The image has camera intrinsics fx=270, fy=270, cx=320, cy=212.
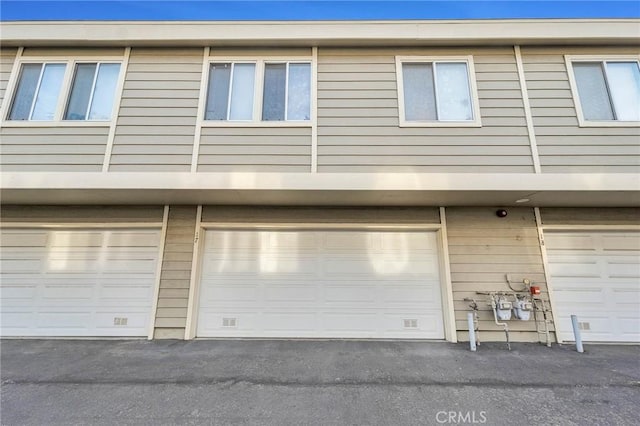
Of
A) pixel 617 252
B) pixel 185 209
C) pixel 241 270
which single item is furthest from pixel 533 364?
pixel 185 209

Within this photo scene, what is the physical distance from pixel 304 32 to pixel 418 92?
2.18 metres

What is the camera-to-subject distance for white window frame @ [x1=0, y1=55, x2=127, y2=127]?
438 cm

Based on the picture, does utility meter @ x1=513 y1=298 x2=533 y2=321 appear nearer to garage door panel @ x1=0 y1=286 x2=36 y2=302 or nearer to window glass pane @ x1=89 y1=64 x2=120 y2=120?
window glass pane @ x1=89 y1=64 x2=120 y2=120

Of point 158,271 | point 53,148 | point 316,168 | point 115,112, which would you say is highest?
point 115,112

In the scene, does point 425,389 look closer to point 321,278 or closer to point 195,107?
point 321,278

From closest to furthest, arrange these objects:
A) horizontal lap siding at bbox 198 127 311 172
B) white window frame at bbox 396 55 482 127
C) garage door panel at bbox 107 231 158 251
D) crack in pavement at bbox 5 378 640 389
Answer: crack in pavement at bbox 5 378 640 389
horizontal lap siding at bbox 198 127 311 172
white window frame at bbox 396 55 482 127
garage door panel at bbox 107 231 158 251

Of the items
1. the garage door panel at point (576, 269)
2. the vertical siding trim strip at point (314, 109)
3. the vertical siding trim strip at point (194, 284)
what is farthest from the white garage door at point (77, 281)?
the garage door panel at point (576, 269)

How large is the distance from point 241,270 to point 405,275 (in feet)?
9.40

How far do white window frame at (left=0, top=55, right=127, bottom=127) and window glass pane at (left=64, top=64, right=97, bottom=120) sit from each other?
5 cm

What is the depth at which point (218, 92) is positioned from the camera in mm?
4645

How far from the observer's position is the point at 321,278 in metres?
4.70

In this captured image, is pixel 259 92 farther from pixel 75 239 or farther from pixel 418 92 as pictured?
pixel 75 239

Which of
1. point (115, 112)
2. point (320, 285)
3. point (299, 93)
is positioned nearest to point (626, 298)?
point (320, 285)

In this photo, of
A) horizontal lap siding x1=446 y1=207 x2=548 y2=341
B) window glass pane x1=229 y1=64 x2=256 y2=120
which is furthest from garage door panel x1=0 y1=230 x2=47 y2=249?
horizontal lap siding x1=446 y1=207 x2=548 y2=341
